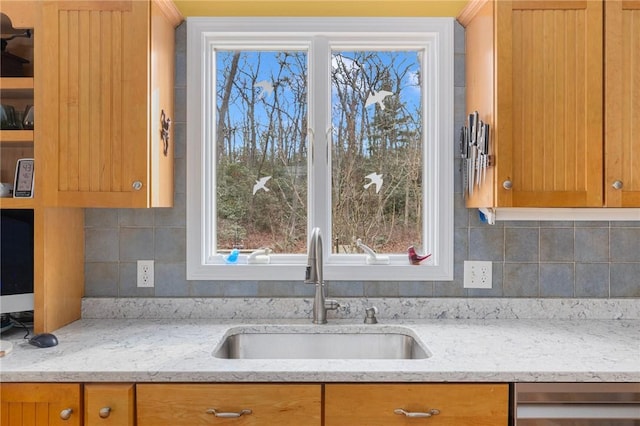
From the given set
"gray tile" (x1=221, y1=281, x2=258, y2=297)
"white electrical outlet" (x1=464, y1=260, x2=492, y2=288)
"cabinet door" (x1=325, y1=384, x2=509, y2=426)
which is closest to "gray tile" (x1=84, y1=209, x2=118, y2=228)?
"gray tile" (x1=221, y1=281, x2=258, y2=297)

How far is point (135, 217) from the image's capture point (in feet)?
6.83

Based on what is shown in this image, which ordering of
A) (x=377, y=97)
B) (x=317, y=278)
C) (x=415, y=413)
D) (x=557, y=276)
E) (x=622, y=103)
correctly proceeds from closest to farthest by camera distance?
(x=415, y=413)
(x=622, y=103)
(x=317, y=278)
(x=557, y=276)
(x=377, y=97)

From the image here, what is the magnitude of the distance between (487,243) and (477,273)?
138 mm

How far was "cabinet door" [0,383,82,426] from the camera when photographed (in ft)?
4.58

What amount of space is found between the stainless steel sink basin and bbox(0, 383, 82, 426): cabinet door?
25.1 inches

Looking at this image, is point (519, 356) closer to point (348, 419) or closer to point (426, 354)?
point (426, 354)

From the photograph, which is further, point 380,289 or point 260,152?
point 260,152

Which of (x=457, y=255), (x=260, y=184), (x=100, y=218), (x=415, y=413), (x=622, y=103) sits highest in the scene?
(x=622, y=103)

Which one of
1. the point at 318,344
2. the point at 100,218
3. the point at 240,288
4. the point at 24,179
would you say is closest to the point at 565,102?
the point at 318,344

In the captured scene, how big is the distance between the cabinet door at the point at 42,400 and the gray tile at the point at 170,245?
0.76 metres

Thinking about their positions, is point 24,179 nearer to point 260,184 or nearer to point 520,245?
point 260,184

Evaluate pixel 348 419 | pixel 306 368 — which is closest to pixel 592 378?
pixel 348 419

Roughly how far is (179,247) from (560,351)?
60.3 inches

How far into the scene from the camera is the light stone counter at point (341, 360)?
138 centimetres
